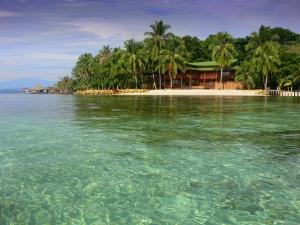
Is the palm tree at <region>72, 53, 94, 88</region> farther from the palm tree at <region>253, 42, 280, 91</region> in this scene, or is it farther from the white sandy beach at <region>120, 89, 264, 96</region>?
the palm tree at <region>253, 42, 280, 91</region>

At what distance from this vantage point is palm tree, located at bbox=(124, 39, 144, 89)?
260ft

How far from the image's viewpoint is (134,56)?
79.0 metres

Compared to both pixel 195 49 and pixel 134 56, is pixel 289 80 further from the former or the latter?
pixel 195 49

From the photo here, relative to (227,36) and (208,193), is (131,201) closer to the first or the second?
(208,193)

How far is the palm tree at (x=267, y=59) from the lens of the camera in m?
65.9

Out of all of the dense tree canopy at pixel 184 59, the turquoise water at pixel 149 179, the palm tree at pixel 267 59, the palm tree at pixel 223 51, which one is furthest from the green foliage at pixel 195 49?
the turquoise water at pixel 149 179

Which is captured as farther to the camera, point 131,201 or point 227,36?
point 227,36

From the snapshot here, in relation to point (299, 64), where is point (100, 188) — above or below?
below

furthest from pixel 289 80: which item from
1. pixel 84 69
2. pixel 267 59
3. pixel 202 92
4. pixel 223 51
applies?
pixel 84 69

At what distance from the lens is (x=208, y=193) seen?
789 centimetres

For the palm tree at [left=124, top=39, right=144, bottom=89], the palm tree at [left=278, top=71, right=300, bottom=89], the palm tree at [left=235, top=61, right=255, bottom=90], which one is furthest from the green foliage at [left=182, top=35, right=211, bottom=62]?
the palm tree at [left=278, top=71, right=300, bottom=89]

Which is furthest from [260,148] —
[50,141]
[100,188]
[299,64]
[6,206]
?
[299,64]

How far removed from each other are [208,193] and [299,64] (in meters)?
63.7

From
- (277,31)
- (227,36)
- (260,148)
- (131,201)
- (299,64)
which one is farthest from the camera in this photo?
(277,31)
